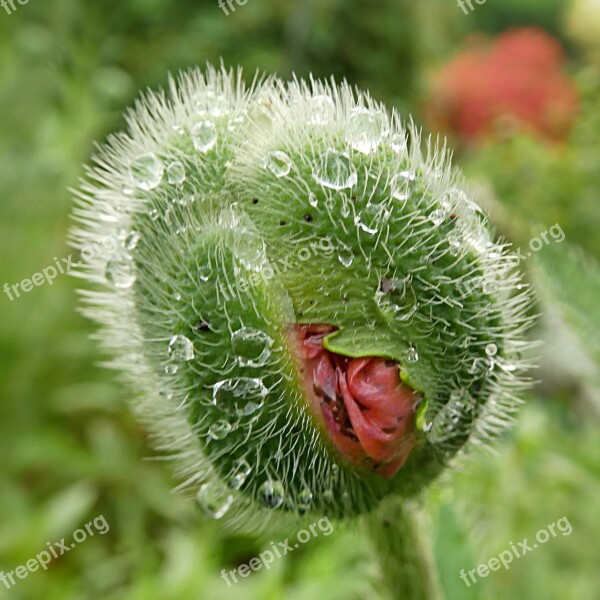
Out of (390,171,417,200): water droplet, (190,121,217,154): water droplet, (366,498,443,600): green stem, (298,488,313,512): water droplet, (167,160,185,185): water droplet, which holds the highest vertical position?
(190,121,217,154): water droplet

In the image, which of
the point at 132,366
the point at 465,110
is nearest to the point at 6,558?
the point at 132,366
